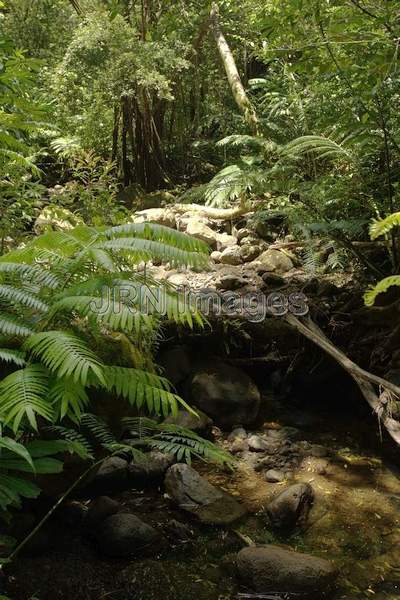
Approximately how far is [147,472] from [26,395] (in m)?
1.65

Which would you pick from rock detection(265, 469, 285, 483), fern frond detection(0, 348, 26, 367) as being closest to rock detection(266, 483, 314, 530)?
rock detection(265, 469, 285, 483)

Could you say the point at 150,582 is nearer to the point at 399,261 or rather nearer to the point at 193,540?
the point at 193,540

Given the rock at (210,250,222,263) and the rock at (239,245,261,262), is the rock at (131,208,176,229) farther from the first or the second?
the rock at (239,245,261,262)

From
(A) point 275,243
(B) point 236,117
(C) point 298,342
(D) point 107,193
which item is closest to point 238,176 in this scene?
(A) point 275,243

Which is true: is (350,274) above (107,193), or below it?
below

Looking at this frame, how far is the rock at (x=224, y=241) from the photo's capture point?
568cm

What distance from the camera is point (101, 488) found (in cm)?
317

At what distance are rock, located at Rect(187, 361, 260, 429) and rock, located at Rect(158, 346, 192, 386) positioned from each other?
9 cm

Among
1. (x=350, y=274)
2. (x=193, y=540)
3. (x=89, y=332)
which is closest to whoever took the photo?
(x=89, y=332)

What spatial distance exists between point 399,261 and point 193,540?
253 centimetres

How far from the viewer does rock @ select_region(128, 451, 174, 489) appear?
131 inches

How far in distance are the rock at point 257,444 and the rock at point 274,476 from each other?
0.92 ft

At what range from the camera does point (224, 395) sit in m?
4.23

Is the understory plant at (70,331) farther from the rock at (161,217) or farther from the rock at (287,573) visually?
the rock at (161,217)
